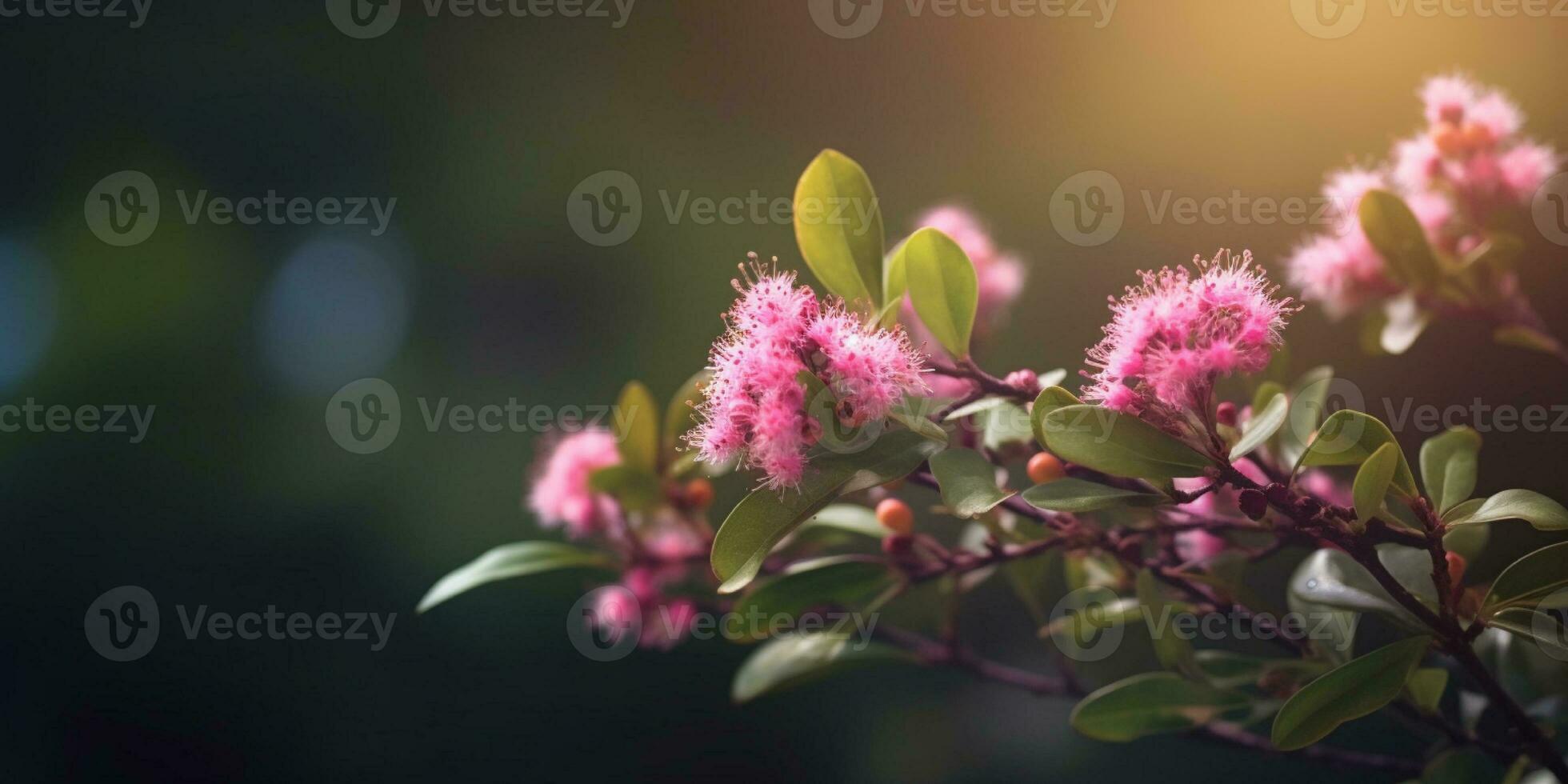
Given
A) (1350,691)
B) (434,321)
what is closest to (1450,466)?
(1350,691)

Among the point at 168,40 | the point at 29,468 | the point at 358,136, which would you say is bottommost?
the point at 29,468

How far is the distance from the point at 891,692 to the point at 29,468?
1367 millimetres

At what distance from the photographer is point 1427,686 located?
728 mm

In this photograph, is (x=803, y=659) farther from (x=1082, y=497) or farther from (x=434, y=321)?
(x=434, y=321)

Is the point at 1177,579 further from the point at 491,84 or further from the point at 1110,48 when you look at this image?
the point at 491,84

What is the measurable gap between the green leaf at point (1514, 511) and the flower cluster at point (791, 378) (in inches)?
13.1

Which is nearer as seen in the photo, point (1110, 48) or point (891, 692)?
point (1110, 48)

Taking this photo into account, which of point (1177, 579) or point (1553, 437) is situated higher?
point (1553, 437)

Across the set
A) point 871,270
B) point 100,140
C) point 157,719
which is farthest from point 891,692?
point 100,140

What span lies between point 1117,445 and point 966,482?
0.09m

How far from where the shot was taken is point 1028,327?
4.94 feet

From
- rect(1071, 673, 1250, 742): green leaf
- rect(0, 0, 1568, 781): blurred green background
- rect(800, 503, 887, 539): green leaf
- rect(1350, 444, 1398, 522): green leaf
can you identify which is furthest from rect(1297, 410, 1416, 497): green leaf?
rect(0, 0, 1568, 781): blurred green background

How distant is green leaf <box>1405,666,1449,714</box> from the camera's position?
0.71m

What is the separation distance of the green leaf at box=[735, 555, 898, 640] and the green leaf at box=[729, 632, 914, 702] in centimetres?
7
